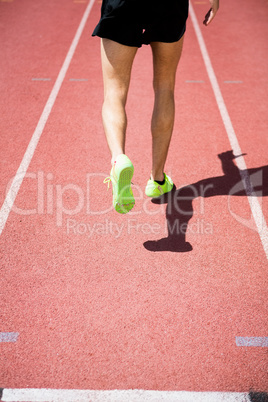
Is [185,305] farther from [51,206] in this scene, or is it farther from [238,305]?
[51,206]

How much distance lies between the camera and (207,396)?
188 centimetres

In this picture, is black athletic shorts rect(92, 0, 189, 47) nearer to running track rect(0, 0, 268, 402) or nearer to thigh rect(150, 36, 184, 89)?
thigh rect(150, 36, 184, 89)

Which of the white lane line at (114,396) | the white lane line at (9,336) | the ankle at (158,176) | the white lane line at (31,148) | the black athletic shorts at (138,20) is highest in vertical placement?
the black athletic shorts at (138,20)

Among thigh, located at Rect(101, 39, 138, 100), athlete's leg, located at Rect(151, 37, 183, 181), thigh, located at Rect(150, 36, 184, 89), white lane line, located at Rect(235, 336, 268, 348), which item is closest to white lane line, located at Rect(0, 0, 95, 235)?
athlete's leg, located at Rect(151, 37, 183, 181)

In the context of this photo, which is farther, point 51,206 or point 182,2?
point 51,206

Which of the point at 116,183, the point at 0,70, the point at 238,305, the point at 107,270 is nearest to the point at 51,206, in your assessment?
the point at 107,270

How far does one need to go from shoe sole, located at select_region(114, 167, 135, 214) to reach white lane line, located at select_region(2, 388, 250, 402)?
101 centimetres

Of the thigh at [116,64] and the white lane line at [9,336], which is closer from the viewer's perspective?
the white lane line at [9,336]

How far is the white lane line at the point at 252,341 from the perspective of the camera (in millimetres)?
2119

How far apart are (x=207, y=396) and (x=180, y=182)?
1923 mm

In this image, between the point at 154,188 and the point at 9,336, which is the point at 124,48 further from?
the point at 9,336

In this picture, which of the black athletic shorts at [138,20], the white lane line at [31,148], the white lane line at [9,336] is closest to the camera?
the white lane line at [9,336]

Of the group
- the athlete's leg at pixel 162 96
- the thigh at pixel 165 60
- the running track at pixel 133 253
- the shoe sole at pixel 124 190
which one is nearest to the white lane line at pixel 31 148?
the running track at pixel 133 253

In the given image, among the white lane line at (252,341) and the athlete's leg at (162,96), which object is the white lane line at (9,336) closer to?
the white lane line at (252,341)
